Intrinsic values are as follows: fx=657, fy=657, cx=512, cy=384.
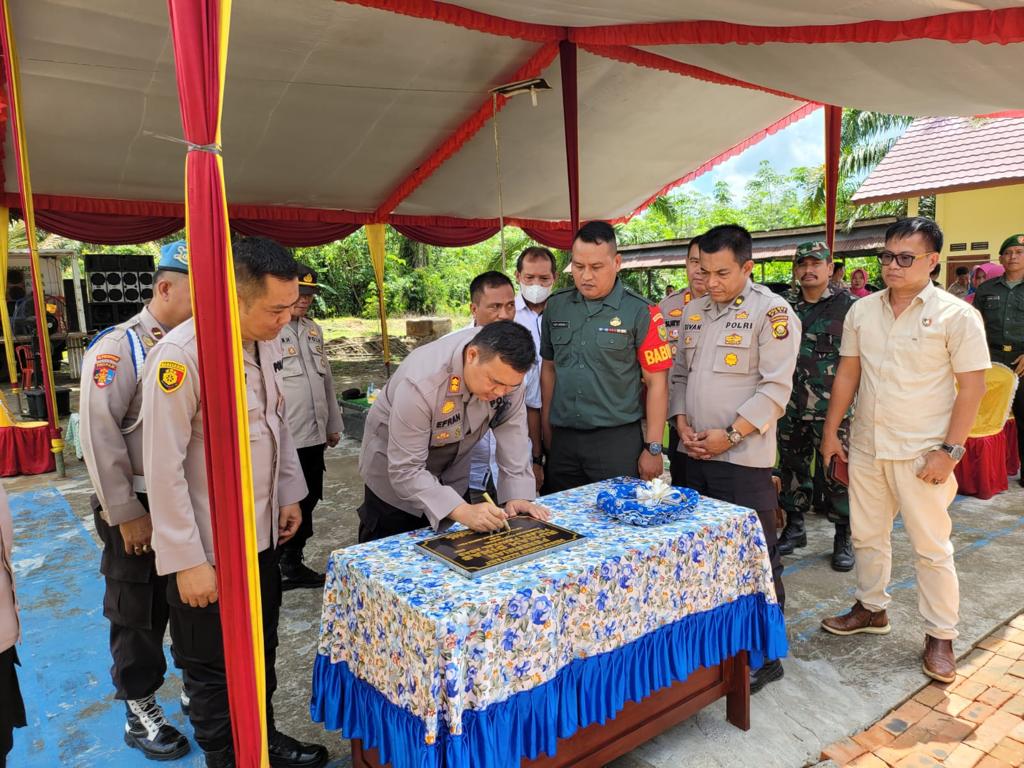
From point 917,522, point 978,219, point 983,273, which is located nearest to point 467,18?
point 917,522

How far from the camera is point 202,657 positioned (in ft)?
5.75

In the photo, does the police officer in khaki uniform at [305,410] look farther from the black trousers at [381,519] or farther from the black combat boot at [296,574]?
the black trousers at [381,519]

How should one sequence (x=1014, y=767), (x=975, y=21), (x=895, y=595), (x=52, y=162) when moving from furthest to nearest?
(x=52, y=162)
(x=895, y=595)
(x=975, y=21)
(x=1014, y=767)

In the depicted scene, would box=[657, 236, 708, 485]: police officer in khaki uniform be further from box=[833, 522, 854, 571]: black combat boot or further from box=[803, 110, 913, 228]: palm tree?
box=[803, 110, 913, 228]: palm tree

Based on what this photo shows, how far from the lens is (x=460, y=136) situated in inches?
279

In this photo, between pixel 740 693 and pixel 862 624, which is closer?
pixel 740 693

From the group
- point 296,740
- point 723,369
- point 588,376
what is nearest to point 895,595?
point 723,369

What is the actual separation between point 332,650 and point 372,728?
0.74 ft

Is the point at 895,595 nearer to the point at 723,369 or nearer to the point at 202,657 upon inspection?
the point at 723,369

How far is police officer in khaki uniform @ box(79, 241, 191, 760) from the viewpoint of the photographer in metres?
1.82

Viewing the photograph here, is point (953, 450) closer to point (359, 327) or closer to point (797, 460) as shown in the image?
point (797, 460)

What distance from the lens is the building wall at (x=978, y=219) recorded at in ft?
26.4

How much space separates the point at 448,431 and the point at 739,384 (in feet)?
3.92

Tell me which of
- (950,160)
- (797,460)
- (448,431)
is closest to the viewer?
(448,431)
